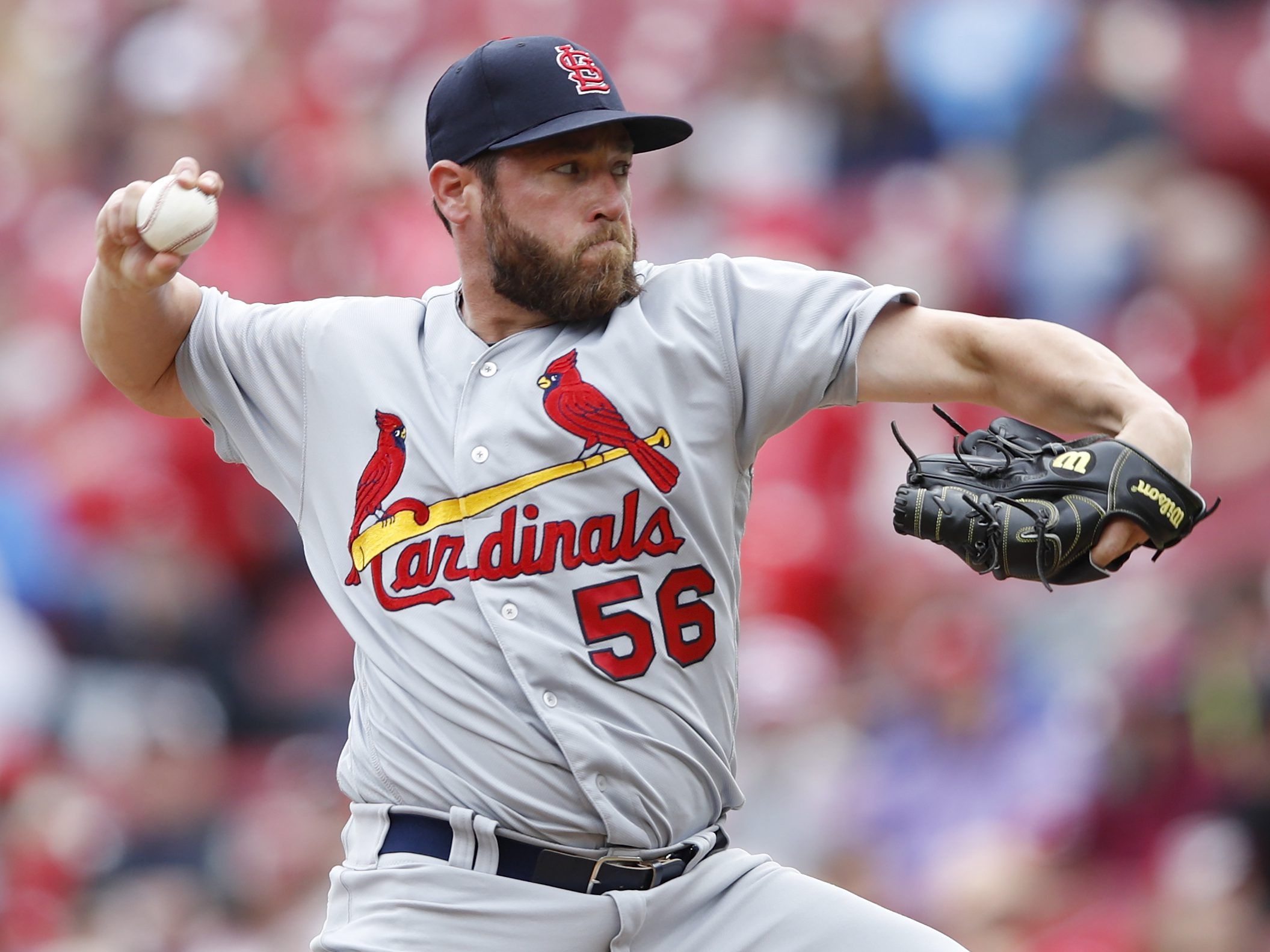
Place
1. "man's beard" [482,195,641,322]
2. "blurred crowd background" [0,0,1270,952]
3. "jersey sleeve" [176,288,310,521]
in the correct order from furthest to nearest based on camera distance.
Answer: "blurred crowd background" [0,0,1270,952] → "jersey sleeve" [176,288,310,521] → "man's beard" [482,195,641,322]

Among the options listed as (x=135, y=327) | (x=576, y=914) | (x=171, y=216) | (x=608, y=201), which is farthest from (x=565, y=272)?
(x=576, y=914)

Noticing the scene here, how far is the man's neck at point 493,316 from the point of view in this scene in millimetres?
2754

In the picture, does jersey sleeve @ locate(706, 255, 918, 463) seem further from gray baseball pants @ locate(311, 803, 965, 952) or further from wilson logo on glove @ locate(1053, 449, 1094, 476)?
gray baseball pants @ locate(311, 803, 965, 952)

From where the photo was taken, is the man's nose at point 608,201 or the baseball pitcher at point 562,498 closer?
the baseball pitcher at point 562,498

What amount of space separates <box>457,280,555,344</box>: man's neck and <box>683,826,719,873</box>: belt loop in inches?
34.1

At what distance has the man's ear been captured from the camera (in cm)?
279

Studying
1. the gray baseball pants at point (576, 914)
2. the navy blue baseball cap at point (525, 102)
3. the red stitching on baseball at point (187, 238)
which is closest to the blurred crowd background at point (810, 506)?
the gray baseball pants at point (576, 914)

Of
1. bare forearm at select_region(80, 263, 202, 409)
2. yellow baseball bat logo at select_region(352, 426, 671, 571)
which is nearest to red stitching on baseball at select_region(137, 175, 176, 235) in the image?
bare forearm at select_region(80, 263, 202, 409)

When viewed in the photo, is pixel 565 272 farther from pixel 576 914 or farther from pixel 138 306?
pixel 576 914

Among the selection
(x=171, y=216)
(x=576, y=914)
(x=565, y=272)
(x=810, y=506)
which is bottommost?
(x=810, y=506)

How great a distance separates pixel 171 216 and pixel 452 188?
0.48 metres

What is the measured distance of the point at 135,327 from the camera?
9.02 feet

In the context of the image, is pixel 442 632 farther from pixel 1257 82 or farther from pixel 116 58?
pixel 116 58

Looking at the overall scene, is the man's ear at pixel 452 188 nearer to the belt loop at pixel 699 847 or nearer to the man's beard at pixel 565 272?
the man's beard at pixel 565 272
